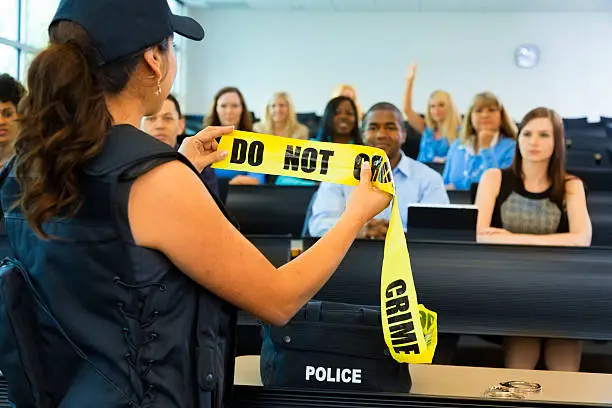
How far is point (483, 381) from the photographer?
2.15 meters

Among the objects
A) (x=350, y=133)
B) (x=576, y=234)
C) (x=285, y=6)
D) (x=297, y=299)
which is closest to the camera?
(x=297, y=299)

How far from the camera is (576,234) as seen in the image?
162 inches

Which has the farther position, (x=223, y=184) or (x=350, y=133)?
(x=350, y=133)

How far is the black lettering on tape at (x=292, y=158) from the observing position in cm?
204

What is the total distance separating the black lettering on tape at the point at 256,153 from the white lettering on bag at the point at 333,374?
0.50 metres

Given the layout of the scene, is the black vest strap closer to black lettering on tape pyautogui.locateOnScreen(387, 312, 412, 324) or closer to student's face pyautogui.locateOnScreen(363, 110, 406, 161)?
black lettering on tape pyautogui.locateOnScreen(387, 312, 412, 324)

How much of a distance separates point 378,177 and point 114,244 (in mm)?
639

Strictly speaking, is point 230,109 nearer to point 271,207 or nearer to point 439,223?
point 271,207

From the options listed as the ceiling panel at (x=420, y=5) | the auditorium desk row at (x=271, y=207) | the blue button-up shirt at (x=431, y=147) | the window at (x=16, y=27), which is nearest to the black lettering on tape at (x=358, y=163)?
the auditorium desk row at (x=271, y=207)

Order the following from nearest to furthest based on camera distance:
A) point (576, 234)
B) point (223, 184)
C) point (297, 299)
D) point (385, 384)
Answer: point (297, 299)
point (385, 384)
point (576, 234)
point (223, 184)

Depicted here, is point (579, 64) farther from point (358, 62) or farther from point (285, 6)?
point (285, 6)

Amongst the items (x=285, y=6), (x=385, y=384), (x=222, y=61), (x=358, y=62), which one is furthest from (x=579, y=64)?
(x=385, y=384)

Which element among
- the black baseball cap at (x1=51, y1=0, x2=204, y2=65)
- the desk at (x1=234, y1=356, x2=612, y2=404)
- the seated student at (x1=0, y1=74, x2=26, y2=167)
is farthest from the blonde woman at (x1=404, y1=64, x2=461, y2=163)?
the black baseball cap at (x1=51, y1=0, x2=204, y2=65)

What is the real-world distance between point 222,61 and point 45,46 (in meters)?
17.3
